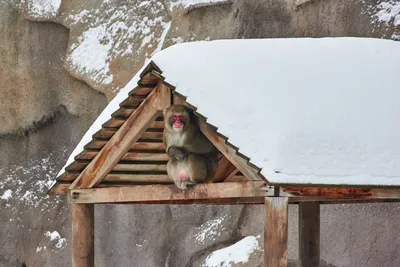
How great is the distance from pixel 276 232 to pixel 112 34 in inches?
275

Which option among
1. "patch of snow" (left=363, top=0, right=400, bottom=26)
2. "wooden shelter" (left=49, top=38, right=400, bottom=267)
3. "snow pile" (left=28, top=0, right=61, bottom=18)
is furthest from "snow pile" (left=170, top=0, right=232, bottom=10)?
"wooden shelter" (left=49, top=38, right=400, bottom=267)

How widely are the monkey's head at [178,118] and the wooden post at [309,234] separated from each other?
2627mm

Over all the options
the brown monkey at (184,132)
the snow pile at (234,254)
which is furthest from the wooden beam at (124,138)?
the snow pile at (234,254)

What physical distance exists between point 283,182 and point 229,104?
87cm

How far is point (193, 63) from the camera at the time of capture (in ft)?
28.8

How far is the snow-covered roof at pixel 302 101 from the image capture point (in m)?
8.06

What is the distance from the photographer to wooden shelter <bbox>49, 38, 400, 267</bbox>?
7.99 meters

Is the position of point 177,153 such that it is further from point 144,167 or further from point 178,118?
point 144,167

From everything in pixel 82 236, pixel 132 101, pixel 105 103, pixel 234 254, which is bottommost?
pixel 234 254

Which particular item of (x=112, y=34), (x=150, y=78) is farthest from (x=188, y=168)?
(x=112, y=34)

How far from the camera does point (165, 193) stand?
360 inches

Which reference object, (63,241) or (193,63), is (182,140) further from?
(63,241)

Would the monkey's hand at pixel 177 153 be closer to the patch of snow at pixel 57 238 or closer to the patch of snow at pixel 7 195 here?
the patch of snow at pixel 57 238

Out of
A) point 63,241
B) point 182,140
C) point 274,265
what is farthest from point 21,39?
point 274,265
